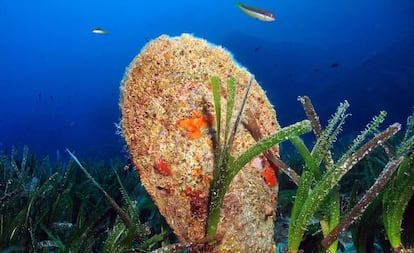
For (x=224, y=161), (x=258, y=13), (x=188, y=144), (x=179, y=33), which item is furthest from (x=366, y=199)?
(x=179, y=33)

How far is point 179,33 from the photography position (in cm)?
7581

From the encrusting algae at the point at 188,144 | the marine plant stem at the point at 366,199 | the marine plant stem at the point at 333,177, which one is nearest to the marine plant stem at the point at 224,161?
the encrusting algae at the point at 188,144

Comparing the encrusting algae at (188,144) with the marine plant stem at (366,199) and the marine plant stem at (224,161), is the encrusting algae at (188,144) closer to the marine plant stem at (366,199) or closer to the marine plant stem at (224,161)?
the marine plant stem at (224,161)

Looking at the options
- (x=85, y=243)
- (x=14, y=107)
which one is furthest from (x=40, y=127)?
(x=85, y=243)

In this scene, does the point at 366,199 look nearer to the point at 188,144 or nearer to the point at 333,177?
the point at 333,177

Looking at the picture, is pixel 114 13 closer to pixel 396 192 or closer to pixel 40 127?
pixel 40 127

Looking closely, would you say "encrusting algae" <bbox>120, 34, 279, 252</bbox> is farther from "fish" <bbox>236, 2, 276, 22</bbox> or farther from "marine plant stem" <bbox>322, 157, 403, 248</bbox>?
"fish" <bbox>236, 2, 276, 22</bbox>

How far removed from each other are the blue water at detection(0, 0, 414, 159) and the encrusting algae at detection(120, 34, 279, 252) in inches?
670

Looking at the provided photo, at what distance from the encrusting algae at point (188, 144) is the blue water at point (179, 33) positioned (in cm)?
1703

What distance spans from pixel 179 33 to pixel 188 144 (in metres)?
77.1

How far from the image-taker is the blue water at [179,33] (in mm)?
29328

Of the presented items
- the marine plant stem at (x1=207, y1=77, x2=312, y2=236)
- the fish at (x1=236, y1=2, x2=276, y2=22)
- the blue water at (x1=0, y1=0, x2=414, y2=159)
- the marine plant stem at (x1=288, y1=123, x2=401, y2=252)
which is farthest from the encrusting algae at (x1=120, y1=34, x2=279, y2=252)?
the blue water at (x1=0, y1=0, x2=414, y2=159)

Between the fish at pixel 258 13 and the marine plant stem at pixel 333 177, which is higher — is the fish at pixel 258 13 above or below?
above

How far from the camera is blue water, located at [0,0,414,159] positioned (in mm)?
29328
